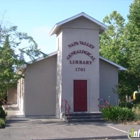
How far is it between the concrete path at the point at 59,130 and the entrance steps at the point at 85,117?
0.76 m

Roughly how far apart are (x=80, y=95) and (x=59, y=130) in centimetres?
529

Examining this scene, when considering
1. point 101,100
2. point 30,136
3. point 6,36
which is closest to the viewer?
point 30,136

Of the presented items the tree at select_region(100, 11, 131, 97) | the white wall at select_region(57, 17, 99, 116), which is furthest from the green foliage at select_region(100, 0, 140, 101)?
the white wall at select_region(57, 17, 99, 116)

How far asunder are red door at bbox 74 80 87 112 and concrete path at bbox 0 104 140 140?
8.10 feet

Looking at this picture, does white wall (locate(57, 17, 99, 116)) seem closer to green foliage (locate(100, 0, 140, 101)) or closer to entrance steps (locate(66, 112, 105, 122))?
entrance steps (locate(66, 112, 105, 122))

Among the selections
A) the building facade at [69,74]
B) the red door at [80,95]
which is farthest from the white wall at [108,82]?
the red door at [80,95]

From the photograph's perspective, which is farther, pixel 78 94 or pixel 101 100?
pixel 101 100

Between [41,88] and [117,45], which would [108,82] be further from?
[117,45]

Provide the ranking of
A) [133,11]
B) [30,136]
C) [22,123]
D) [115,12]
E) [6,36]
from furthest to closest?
[115,12] → [133,11] → [6,36] → [22,123] → [30,136]

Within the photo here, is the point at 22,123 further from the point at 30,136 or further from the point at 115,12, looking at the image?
the point at 115,12

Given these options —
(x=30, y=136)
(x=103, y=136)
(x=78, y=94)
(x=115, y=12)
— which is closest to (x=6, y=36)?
Result: (x=78, y=94)

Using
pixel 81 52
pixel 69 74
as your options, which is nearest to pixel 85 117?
pixel 69 74

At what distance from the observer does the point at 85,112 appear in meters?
18.5

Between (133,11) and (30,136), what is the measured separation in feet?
65.4
